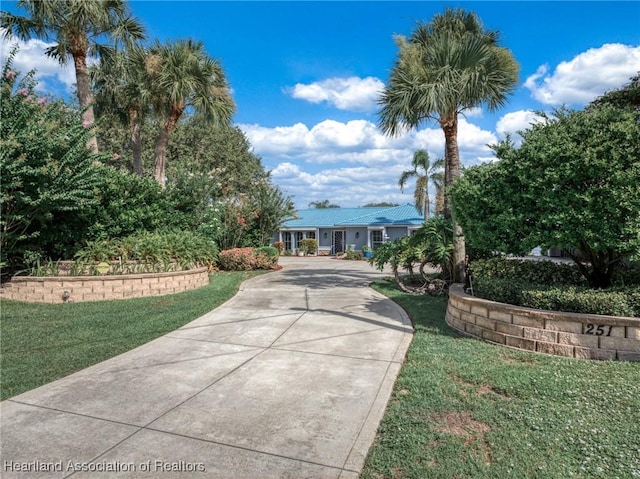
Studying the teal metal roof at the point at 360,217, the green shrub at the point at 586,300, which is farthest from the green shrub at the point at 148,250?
the teal metal roof at the point at 360,217

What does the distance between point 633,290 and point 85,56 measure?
50.5 feet

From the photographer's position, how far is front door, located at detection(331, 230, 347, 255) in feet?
98.6

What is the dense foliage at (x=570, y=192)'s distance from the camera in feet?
15.7

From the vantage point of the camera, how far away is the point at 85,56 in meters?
12.4

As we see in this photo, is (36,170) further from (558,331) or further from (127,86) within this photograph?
(127,86)

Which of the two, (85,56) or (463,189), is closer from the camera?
(463,189)

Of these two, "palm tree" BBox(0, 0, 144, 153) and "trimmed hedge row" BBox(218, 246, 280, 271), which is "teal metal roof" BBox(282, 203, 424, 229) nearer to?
"trimmed hedge row" BBox(218, 246, 280, 271)

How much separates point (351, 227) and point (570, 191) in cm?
2428

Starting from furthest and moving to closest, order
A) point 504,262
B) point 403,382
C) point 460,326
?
point 504,262 < point 460,326 < point 403,382

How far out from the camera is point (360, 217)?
29969 mm

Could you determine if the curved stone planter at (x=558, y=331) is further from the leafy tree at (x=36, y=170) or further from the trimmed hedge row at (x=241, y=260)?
the trimmed hedge row at (x=241, y=260)

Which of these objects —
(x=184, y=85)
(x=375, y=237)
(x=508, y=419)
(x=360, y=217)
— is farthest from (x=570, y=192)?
(x=360, y=217)

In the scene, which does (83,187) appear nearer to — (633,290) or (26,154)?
(26,154)

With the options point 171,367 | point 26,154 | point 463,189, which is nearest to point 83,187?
point 26,154
